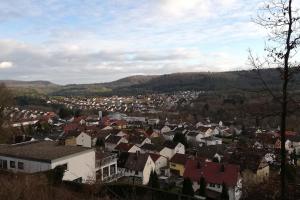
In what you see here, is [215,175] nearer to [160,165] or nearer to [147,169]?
[147,169]

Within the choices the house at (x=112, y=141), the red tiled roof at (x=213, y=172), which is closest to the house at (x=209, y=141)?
the house at (x=112, y=141)

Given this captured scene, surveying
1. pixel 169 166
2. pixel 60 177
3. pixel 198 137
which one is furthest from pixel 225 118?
pixel 60 177

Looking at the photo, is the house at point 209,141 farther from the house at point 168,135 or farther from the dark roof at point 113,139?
the dark roof at point 113,139

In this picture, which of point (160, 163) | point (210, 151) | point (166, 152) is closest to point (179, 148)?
point (166, 152)

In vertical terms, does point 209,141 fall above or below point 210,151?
below

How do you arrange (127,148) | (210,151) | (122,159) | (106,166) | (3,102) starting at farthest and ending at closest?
(210,151) → (127,148) → (122,159) → (106,166) → (3,102)

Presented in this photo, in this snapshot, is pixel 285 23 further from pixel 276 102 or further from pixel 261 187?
pixel 261 187

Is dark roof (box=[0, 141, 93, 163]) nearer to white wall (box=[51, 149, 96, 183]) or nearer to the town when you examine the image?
the town
